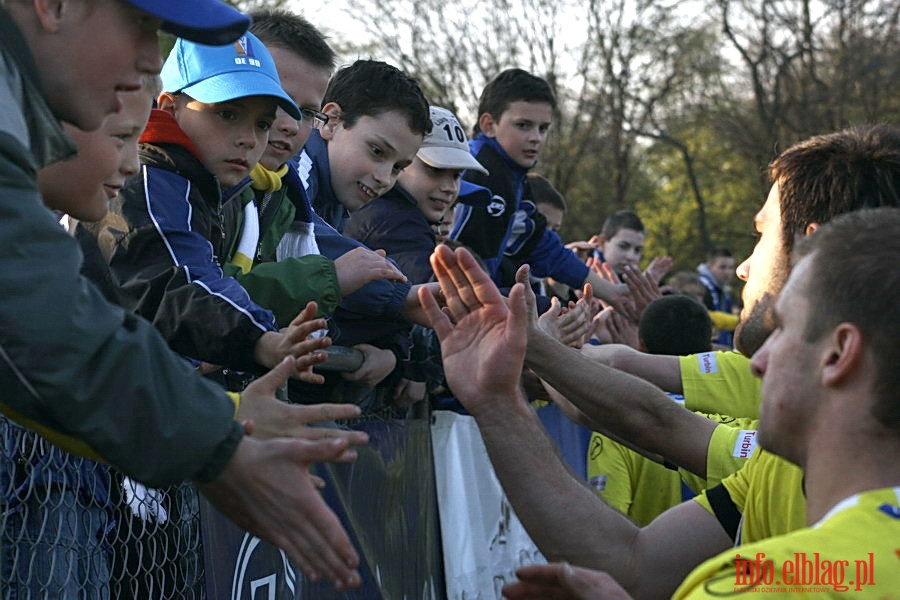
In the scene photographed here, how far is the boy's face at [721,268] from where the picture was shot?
20250 mm

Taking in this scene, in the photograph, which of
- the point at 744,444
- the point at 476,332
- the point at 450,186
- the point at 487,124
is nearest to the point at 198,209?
the point at 476,332

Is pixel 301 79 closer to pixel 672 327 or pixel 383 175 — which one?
pixel 383 175

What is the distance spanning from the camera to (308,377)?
9.73 ft

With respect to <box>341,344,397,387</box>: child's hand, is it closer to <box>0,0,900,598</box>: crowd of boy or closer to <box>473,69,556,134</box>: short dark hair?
<box>0,0,900,598</box>: crowd of boy

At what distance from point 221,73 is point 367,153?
1.45m

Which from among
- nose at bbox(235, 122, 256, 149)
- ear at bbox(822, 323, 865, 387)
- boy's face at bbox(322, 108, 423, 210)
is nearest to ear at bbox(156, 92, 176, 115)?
nose at bbox(235, 122, 256, 149)

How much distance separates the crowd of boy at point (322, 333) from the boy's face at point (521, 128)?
84.7 inches

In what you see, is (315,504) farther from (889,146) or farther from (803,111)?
(803,111)

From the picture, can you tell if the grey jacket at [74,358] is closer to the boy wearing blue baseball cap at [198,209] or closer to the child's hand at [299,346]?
the child's hand at [299,346]

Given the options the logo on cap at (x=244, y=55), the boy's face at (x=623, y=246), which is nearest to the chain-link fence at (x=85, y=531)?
the logo on cap at (x=244, y=55)

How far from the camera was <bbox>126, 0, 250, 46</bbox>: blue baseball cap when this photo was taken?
2158 mm

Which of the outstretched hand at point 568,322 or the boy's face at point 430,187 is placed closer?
the outstretched hand at point 568,322

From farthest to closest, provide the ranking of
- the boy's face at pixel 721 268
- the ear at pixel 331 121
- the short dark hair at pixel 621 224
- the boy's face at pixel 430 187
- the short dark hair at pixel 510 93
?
the boy's face at pixel 721 268
the short dark hair at pixel 621 224
the short dark hair at pixel 510 93
the boy's face at pixel 430 187
the ear at pixel 331 121

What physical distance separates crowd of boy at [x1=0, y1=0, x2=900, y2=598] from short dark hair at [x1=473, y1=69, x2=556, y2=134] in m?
2.56
